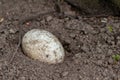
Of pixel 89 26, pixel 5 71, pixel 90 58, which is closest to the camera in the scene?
pixel 5 71

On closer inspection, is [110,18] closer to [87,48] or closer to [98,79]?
[87,48]

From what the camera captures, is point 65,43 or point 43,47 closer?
point 43,47

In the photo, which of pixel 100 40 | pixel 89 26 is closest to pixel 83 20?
pixel 89 26
